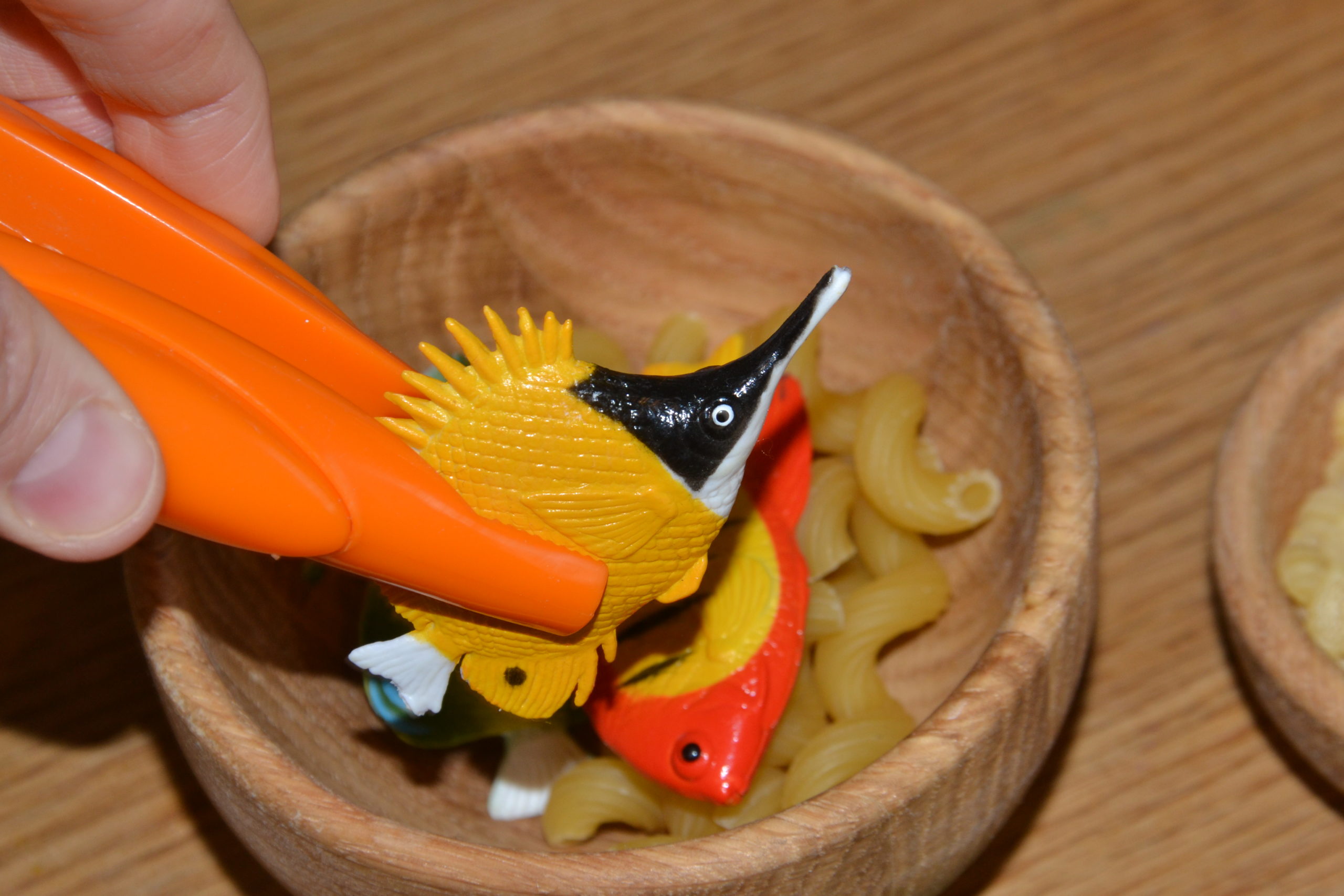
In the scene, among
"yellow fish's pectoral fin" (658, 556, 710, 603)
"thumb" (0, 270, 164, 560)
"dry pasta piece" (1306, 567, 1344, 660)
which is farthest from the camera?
"dry pasta piece" (1306, 567, 1344, 660)

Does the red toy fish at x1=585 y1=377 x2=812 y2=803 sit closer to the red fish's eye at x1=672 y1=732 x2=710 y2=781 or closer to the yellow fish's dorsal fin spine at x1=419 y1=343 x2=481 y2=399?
the red fish's eye at x1=672 y1=732 x2=710 y2=781

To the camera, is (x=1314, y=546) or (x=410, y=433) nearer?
(x=410, y=433)

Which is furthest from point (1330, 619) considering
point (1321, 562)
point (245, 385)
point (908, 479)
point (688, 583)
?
point (245, 385)

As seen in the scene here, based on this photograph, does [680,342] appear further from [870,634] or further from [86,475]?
[86,475]

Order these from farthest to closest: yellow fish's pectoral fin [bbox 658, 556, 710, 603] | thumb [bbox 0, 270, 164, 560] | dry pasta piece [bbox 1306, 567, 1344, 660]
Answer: dry pasta piece [bbox 1306, 567, 1344, 660] → yellow fish's pectoral fin [bbox 658, 556, 710, 603] → thumb [bbox 0, 270, 164, 560]

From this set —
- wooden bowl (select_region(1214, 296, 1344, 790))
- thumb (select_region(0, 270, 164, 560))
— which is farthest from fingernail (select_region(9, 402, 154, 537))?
wooden bowl (select_region(1214, 296, 1344, 790))

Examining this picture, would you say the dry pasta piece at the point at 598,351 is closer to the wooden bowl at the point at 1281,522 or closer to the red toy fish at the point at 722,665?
the red toy fish at the point at 722,665
